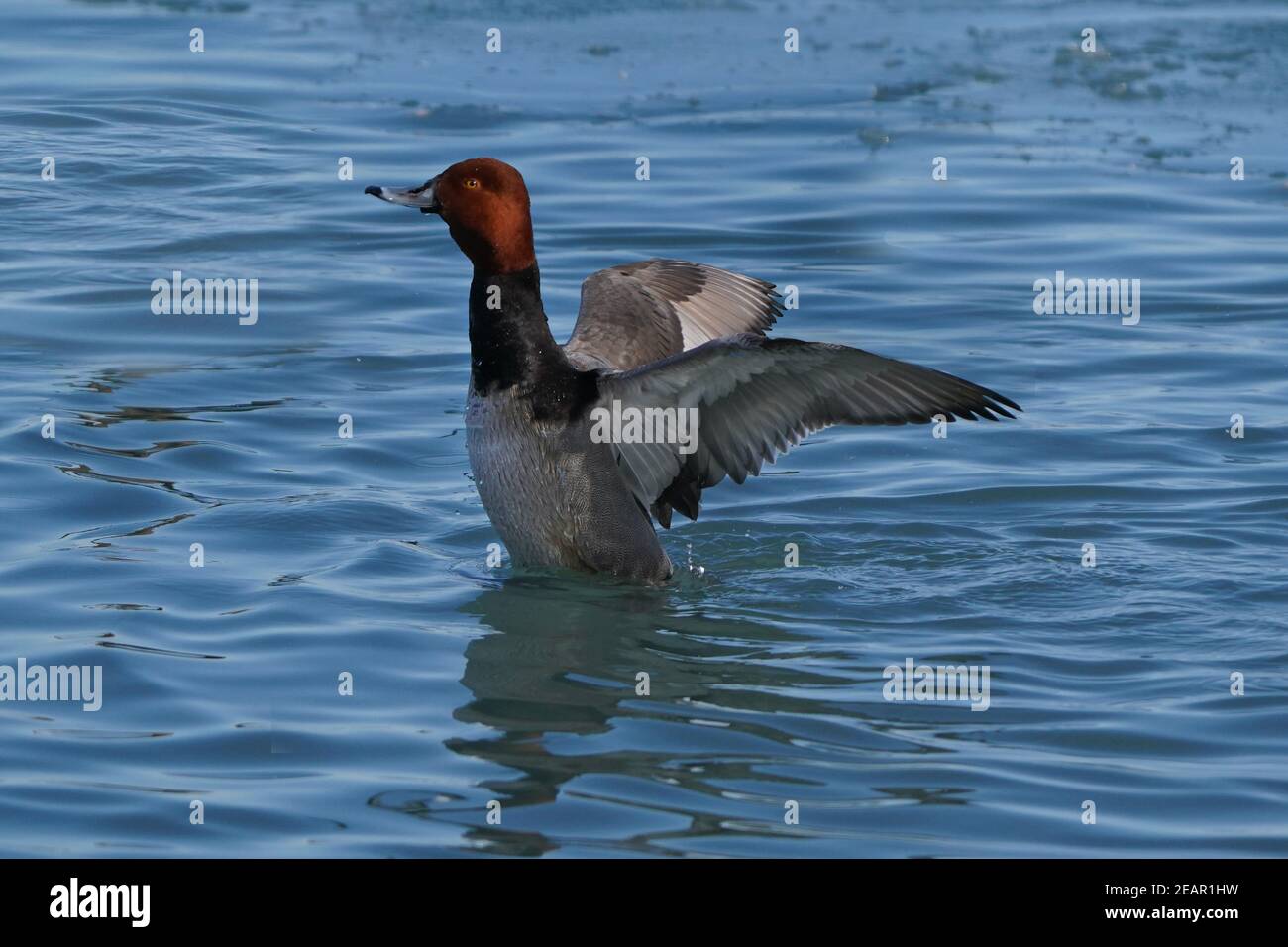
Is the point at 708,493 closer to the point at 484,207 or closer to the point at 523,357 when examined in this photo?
the point at 523,357

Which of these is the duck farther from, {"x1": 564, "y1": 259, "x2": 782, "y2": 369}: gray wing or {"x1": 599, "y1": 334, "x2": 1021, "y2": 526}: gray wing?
{"x1": 564, "y1": 259, "x2": 782, "y2": 369}: gray wing

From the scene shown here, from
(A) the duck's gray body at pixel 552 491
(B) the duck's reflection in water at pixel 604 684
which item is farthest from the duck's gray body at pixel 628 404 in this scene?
(B) the duck's reflection in water at pixel 604 684

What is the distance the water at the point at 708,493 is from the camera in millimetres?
5754

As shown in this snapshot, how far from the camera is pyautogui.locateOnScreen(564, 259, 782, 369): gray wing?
838 cm

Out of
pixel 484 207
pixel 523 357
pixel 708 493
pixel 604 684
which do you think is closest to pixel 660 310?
Result: pixel 708 493

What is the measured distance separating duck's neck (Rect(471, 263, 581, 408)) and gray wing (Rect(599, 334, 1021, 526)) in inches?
8.6

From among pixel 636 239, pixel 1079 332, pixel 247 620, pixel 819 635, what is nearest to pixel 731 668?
pixel 819 635

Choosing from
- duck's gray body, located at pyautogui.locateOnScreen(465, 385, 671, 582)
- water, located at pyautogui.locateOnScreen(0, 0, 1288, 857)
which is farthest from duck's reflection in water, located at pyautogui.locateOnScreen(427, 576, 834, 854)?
duck's gray body, located at pyautogui.locateOnScreen(465, 385, 671, 582)

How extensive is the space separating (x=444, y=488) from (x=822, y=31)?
28.3 feet

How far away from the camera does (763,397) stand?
7109 millimetres

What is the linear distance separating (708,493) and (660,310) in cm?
95

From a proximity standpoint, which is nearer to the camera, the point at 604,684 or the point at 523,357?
the point at 604,684

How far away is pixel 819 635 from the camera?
7129 mm

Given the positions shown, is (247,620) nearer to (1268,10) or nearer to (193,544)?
(193,544)
